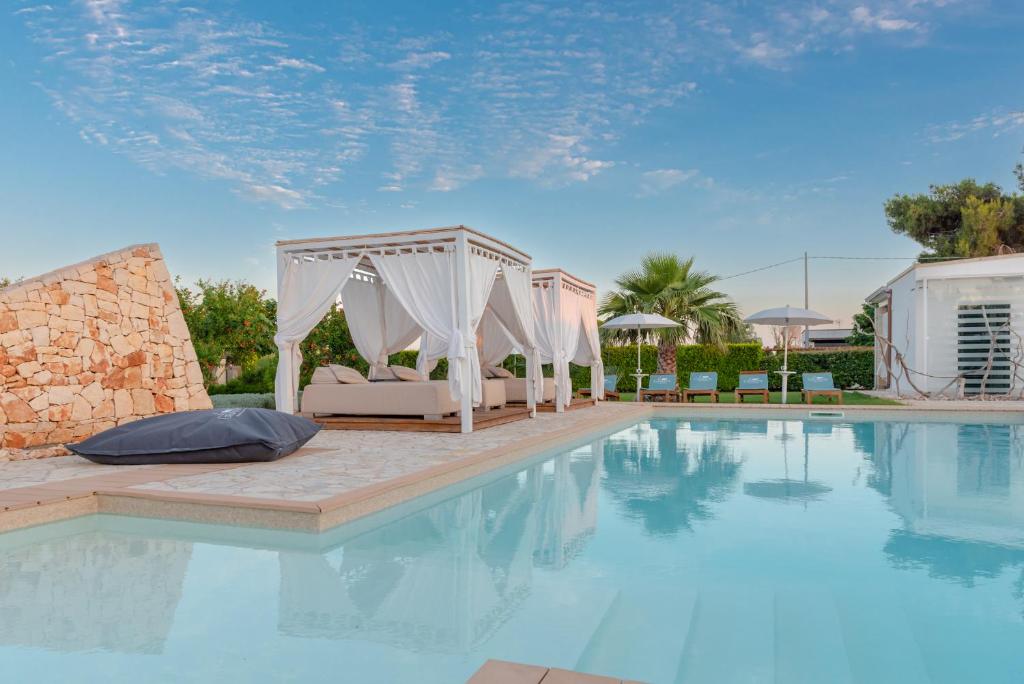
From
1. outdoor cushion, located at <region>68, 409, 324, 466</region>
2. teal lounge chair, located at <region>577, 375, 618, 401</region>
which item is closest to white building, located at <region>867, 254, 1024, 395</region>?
teal lounge chair, located at <region>577, 375, 618, 401</region>

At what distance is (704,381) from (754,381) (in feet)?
3.41

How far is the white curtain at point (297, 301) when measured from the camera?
9250 mm

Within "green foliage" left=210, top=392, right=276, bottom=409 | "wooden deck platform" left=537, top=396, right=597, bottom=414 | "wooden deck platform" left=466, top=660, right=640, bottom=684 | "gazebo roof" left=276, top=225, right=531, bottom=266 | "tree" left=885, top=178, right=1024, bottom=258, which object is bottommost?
"wooden deck platform" left=466, top=660, right=640, bottom=684

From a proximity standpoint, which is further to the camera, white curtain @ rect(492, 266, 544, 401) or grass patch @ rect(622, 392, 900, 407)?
grass patch @ rect(622, 392, 900, 407)

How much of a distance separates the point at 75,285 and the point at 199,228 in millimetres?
6090

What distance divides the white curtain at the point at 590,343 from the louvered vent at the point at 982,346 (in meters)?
7.92

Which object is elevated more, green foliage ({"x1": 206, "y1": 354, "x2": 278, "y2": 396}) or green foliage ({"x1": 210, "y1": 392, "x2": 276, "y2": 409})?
green foliage ({"x1": 206, "y1": 354, "x2": 278, "y2": 396})

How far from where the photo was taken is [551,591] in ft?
10.9

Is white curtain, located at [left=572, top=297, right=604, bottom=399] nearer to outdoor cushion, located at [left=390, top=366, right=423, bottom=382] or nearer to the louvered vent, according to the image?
outdoor cushion, located at [left=390, top=366, right=423, bottom=382]

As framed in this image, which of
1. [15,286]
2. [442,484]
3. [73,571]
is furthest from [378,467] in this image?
[15,286]

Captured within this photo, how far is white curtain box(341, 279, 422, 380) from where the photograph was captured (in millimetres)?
10539

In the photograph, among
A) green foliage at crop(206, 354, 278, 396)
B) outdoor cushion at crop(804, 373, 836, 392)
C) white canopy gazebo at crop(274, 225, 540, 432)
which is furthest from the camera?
green foliage at crop(206, 354, 278, 396)

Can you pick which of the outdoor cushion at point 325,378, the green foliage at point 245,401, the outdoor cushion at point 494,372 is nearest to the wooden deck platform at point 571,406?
the outdoor cushion at point 494,372

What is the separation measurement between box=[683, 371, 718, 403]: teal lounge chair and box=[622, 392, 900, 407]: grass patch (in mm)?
443
